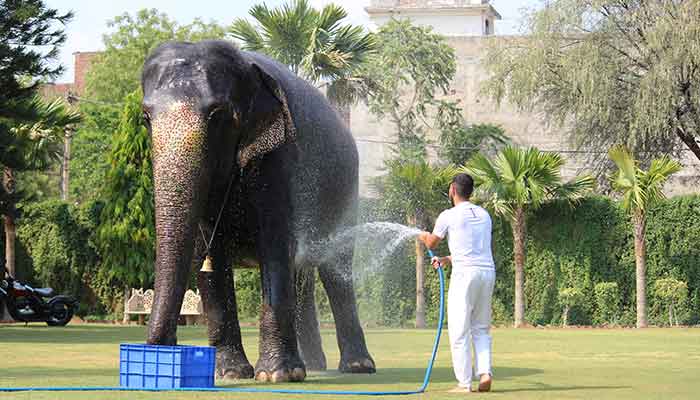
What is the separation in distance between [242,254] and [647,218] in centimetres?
2044

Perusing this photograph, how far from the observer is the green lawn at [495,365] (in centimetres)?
1041

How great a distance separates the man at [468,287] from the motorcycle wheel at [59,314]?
65.7ft

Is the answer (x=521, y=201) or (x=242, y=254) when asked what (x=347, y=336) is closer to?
(x=242, y=254)

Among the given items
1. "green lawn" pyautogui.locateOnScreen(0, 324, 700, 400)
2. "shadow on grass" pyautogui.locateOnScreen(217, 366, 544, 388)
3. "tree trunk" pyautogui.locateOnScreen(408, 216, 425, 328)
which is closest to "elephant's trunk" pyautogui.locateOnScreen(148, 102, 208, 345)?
"green lawn" pyautogui.locateOnScreen(0, 324, 700, 400)

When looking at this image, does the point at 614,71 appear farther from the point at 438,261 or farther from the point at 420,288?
the point at 438,261

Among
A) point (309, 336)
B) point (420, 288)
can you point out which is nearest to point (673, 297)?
point (420, 288)

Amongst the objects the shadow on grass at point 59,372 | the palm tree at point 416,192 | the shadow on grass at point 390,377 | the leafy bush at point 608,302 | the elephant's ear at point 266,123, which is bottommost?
the shadow on grass at point 59,372

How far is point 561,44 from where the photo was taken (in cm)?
3769

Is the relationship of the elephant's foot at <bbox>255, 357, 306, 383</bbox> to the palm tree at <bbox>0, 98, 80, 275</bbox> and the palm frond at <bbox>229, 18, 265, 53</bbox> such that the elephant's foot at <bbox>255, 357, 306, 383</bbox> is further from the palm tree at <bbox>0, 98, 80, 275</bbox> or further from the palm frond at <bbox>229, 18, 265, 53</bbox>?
the palm frond at <bbox>229, 18, 265, 53</bbox>

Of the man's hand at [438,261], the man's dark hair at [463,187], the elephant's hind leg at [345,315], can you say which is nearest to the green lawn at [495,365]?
the elephant's hind leg at [345,315]

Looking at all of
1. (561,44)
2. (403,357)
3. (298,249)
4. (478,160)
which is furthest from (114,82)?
(298,249)

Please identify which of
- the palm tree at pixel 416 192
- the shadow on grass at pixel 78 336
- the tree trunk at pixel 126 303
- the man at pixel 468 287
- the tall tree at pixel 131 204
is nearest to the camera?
the man at pixel 468 287

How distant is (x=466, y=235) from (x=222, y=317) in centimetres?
253

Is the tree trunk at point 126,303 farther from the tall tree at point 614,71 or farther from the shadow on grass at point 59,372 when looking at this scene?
the shadow on grass at point 59,372
